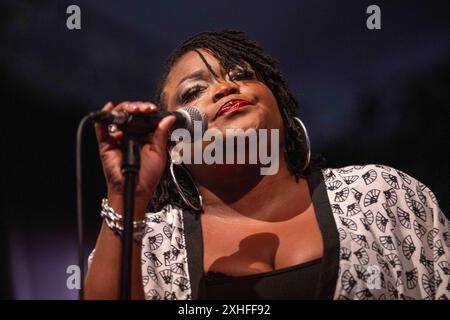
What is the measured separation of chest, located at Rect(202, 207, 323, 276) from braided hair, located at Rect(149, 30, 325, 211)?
0.74 feet

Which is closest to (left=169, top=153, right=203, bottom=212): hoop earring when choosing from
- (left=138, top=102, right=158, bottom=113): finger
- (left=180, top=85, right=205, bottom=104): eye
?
(left=180, top=85, right=205, bottom=104): eye

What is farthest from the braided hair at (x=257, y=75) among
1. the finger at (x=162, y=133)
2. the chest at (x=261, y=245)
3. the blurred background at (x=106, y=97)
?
the finger at (x=162, y=133)

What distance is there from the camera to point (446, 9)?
7.94 feet

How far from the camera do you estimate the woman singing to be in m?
1.64

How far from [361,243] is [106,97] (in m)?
A: 1.29

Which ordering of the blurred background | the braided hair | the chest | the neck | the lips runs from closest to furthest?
1. the chest
2. the lips
3. the neck
4. the braided hair
5. the blurred background

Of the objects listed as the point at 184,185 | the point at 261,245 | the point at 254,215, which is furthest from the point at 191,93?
the point at 261,245

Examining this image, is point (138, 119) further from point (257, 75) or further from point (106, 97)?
point (106, 97)

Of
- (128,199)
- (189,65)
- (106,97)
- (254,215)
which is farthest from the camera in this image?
(106,97)

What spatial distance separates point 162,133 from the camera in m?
1.47

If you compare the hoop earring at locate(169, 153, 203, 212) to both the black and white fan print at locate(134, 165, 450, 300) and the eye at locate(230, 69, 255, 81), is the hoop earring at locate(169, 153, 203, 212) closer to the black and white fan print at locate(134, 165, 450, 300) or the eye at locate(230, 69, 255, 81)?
the black and white fan print at locate(134, 165, 450, 300)
